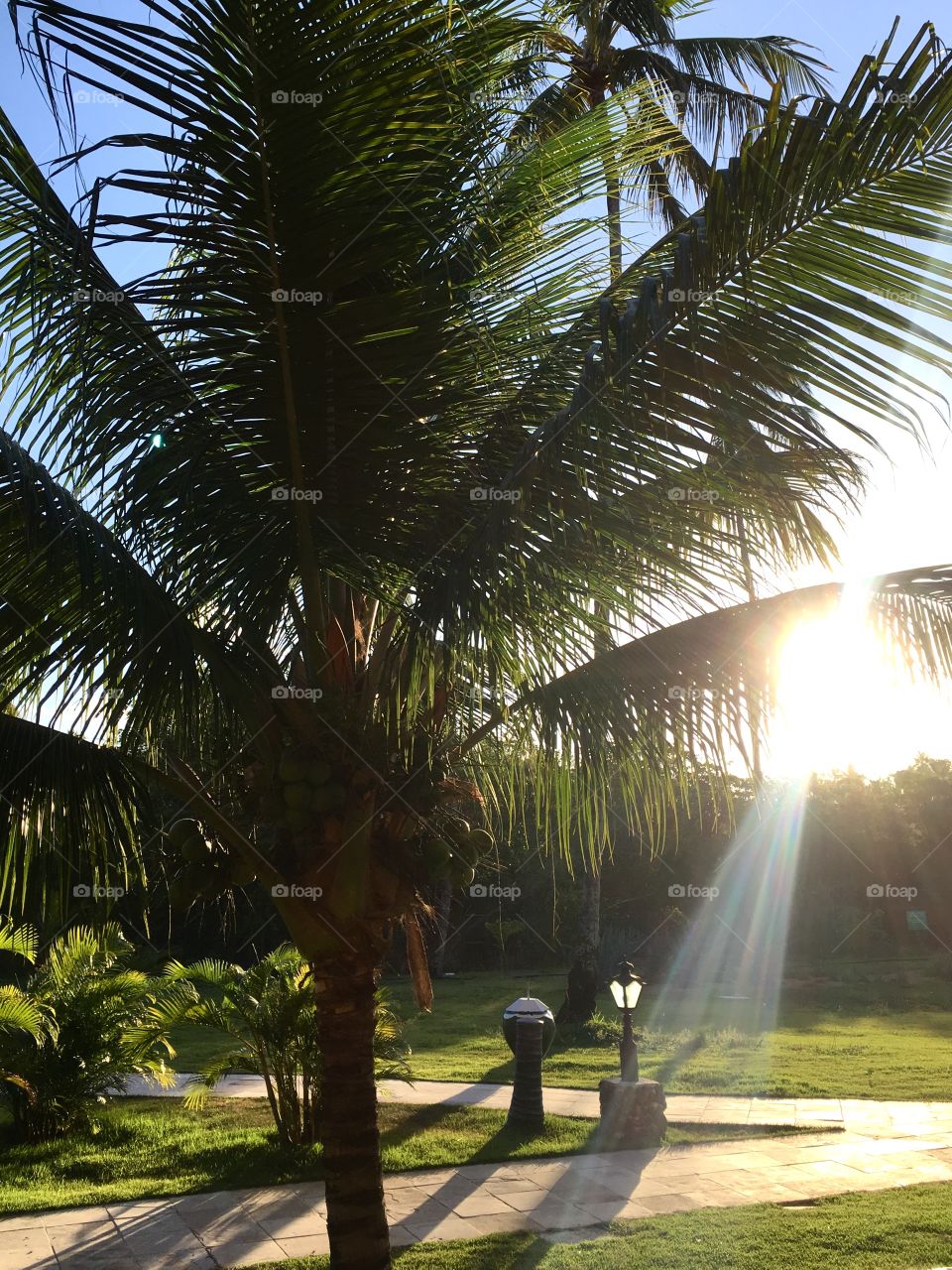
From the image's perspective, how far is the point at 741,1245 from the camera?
21.9ft

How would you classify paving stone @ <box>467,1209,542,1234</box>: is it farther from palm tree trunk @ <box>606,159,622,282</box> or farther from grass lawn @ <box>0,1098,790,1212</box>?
palm tree trunk @ <box>606,159,622,282</box>

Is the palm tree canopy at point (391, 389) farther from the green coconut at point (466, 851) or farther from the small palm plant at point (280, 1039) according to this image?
the small palm plant at point (280, 1039)

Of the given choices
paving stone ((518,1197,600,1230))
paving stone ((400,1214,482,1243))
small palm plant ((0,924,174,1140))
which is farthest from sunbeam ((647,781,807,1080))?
paving stone ((400,1214,482,1243))

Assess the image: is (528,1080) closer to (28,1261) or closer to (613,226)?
(28,1261)

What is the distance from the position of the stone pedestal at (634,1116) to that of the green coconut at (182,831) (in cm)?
657

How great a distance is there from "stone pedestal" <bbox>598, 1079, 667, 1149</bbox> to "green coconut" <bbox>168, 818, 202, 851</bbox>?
6.57 meters

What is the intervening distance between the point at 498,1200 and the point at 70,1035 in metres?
4.47

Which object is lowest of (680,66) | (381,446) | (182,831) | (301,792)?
(182,831)

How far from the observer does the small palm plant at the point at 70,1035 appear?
9484 millimetres

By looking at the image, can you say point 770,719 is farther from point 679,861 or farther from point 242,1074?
point 679,861

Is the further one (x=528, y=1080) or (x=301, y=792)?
(x=528, y=1080)

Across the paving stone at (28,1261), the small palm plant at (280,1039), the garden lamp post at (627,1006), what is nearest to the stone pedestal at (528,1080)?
the garden lamp post at (627,1006)

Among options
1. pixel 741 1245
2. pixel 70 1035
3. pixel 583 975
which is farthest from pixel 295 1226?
pixel 583 975

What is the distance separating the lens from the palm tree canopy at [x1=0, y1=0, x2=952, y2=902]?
360cm
